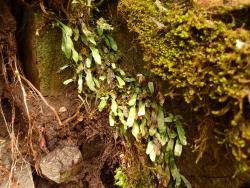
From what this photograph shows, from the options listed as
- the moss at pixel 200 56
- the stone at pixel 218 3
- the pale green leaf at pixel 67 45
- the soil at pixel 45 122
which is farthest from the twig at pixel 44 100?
the stone at pixel 218 3

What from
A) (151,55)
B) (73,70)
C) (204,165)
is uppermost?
(151,55)

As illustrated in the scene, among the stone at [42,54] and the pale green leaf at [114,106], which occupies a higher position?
the stone at [42,54]

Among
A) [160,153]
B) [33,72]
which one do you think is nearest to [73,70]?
[33,72]

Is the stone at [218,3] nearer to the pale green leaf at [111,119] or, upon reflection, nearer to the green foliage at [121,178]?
the pale green leaf at [111,119]

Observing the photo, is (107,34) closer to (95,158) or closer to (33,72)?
(33,72)

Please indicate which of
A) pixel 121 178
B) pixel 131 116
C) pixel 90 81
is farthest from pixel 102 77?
pixel 121 178

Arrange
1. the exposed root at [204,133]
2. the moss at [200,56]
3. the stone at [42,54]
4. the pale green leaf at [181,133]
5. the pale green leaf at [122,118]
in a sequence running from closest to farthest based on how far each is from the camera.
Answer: the moss at [200,56], the exposed root at [204,133], the pale green leaf at [181,133], the pale green leaf at [122,118], the stone at [42,54]
